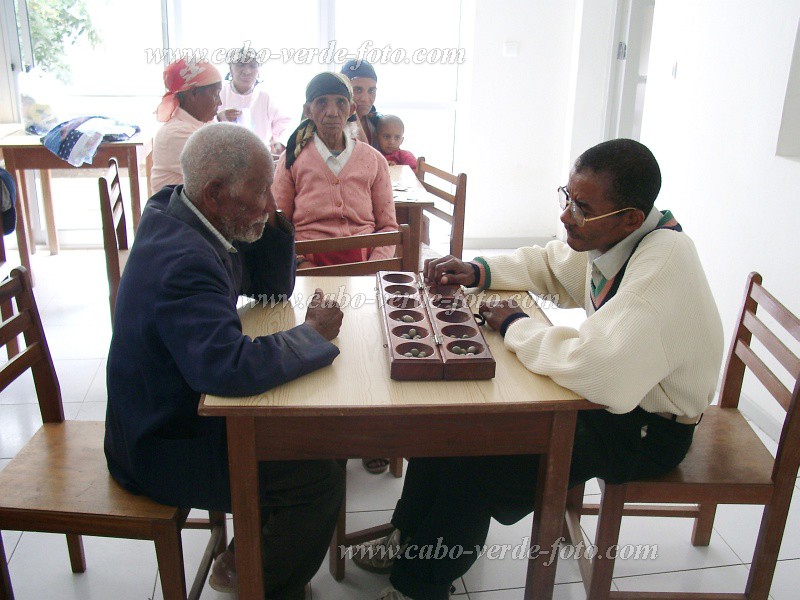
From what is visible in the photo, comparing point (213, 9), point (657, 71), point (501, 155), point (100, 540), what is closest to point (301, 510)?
point (100, 540)

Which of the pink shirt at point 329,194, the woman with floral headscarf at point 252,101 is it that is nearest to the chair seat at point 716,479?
the pink shirt at point 329,194

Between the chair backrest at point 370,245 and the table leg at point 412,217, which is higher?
the chair backrest at point 370,245

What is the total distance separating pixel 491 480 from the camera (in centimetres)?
166

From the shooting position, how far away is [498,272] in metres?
1.94

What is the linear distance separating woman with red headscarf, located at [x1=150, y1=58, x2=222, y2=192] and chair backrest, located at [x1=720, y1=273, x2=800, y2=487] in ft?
7.70

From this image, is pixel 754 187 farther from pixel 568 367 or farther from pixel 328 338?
pixel 328 338

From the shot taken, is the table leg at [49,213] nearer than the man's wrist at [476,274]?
No

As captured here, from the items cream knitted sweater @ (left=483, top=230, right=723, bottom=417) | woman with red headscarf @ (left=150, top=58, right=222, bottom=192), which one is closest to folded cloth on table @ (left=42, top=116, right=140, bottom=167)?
woman with red headscarf @ (left=150, top=58, right=222, bottom=192)

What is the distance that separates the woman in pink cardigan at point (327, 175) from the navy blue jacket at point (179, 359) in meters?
1.27

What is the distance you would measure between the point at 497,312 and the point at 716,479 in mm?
612

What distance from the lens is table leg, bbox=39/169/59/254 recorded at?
4.51 m

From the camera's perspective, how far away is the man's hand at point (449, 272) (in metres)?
1.87

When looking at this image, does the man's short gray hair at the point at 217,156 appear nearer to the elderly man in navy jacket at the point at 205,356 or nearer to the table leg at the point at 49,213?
the elderly man in navy jacket at the point at 205,356

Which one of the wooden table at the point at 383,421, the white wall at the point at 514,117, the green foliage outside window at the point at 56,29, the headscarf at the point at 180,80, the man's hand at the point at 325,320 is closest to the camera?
the wooden table at the point at 383,421
